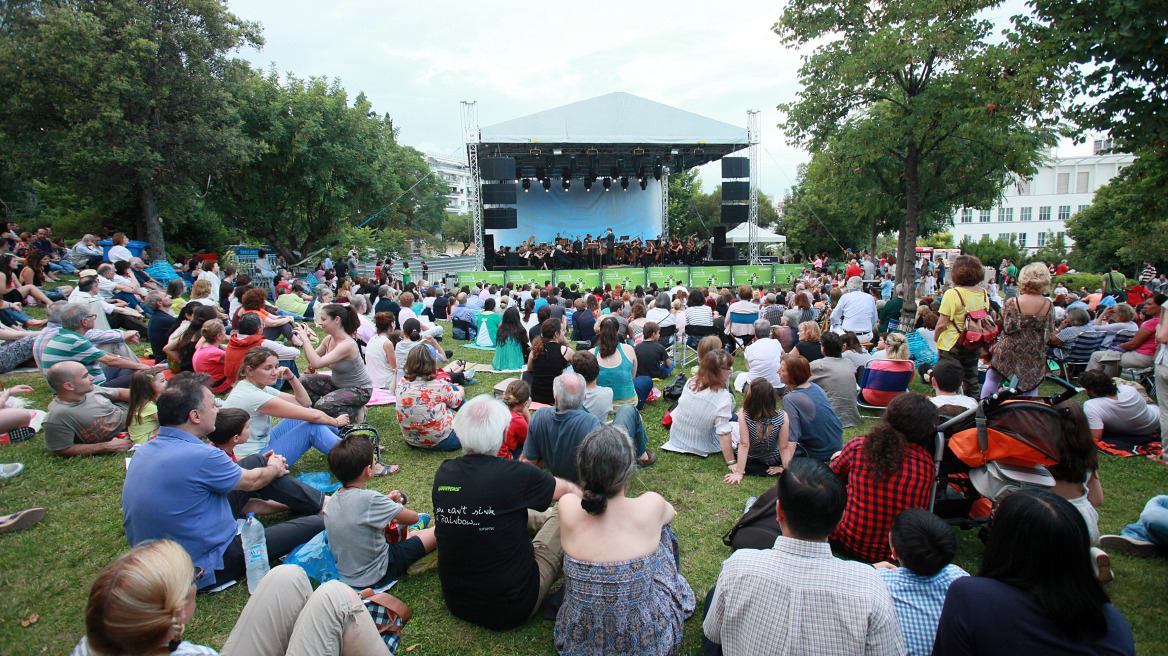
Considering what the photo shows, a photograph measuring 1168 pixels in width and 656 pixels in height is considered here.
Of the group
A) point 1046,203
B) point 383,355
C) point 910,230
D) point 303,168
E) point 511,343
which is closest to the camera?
point 383,355

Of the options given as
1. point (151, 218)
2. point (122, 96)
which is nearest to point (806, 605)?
point (122, 96)

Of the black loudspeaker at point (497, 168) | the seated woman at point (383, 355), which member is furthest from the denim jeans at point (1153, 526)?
the black loudspeaker at point (497, 168)

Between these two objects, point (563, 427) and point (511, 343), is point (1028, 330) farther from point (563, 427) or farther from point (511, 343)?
point (511, 343)

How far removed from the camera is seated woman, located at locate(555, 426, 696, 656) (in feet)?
7.00

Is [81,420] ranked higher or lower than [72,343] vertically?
lower

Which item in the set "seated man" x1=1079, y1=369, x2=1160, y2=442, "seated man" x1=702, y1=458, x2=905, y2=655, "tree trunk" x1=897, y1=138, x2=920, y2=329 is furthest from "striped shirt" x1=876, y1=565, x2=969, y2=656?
"tree trunk" x1=897, y1=138, x2=920, y2=329

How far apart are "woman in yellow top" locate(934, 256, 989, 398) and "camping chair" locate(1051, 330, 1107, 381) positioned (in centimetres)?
299

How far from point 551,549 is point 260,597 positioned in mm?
1272

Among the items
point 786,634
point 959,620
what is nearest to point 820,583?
point 786,634

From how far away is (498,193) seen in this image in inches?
765

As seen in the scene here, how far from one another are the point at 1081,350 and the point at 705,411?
18.6 ft

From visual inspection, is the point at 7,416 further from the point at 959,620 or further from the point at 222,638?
the point at 959,620

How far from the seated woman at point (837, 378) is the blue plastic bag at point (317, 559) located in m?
4.23

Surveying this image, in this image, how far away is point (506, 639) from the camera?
2.59 meters
